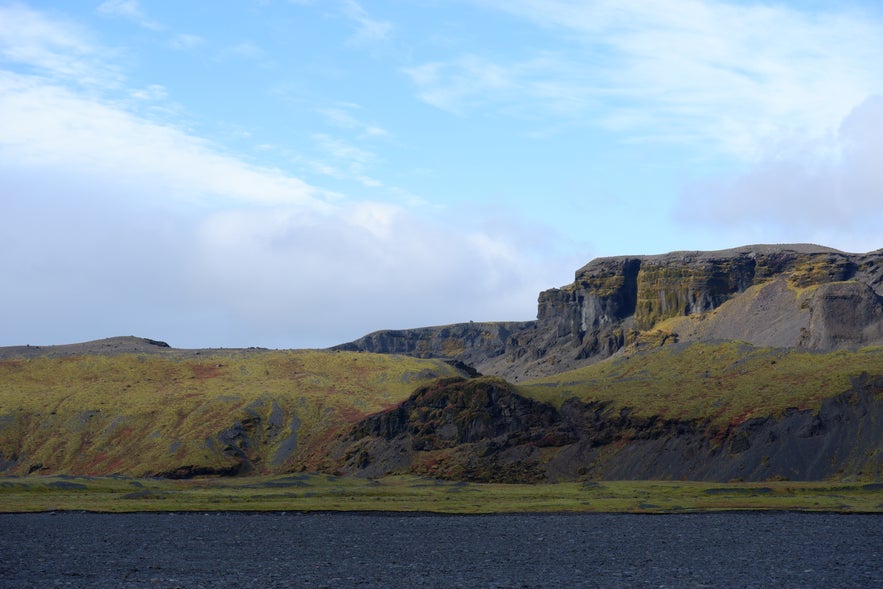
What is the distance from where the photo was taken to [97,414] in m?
174

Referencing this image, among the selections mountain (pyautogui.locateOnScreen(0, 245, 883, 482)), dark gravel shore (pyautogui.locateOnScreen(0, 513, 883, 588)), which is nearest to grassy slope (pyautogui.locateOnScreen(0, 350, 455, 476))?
mountain (pyautogui.locateOnScreen(0, 245, 883, 482))

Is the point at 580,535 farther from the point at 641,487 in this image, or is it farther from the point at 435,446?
the point at 435,446

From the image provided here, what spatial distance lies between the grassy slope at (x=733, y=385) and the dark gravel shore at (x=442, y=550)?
164 ft

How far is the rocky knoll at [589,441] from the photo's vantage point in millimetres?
123438

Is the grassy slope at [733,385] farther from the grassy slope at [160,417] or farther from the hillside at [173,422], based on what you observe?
the grassy slope at [160,417]

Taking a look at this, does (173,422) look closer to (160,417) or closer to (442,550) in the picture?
(160,417)

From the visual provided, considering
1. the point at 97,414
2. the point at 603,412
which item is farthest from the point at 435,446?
the point at 97,414

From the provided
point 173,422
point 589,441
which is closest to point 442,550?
point 589,441

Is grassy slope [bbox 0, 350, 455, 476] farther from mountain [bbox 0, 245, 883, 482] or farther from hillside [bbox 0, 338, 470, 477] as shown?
mountain [bbox 0, 245, 883, 482]

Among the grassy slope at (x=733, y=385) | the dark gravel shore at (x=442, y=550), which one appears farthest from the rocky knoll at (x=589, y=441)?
the dark gravel shore at (x=442, y=550)

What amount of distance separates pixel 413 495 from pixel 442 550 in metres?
52.1

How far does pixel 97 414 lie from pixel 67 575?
127262 millimetres

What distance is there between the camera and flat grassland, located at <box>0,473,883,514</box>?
98.6 m

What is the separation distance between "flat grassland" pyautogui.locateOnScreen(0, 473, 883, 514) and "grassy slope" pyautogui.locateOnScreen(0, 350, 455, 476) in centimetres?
2053
